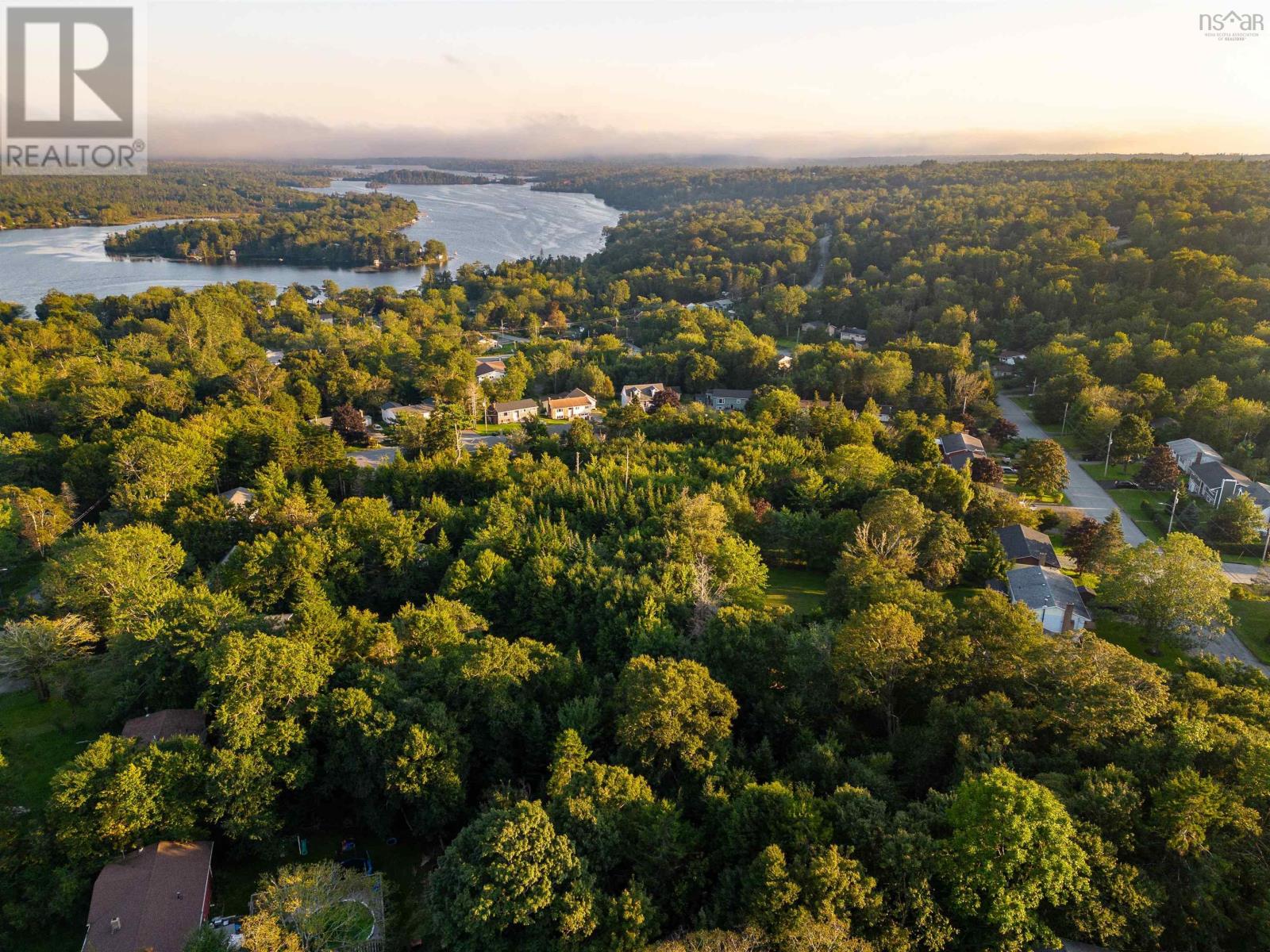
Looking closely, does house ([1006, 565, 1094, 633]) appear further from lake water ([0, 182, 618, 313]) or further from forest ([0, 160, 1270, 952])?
lake water ([0, 182, 618, 313])

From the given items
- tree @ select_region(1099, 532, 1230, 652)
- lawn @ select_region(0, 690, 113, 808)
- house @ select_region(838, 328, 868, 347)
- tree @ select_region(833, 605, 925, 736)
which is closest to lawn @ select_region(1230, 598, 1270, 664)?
tree @ select_region(1099, 532, 1230, 652)

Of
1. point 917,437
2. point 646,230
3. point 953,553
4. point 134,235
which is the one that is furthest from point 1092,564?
point 134,235

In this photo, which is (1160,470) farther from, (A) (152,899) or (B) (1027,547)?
(A) (152,899)

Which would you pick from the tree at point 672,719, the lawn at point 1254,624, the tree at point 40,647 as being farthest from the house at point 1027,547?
the tree at point 40,647

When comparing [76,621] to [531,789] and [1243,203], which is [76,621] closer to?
[531,789]

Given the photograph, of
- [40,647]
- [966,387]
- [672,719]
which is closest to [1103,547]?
[672,719]

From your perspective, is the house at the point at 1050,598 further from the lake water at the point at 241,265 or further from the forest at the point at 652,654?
the lake water at the point at 241,265

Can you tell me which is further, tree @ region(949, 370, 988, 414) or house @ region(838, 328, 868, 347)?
house @ region(838, 328, 868, 347)
